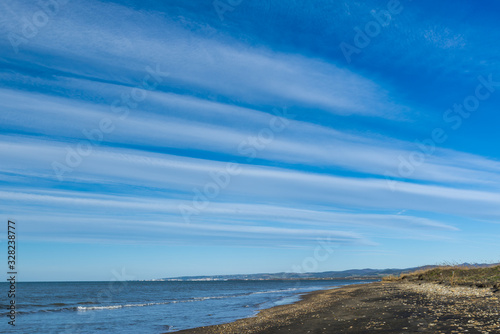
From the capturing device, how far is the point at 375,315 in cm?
2023

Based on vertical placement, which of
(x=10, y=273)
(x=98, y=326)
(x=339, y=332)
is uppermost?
(x=10, y=273)

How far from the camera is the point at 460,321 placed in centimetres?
1494

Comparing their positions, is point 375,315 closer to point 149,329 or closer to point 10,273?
point 149,329

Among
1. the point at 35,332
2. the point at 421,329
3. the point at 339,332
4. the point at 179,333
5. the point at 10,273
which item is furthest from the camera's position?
the point at 35,332

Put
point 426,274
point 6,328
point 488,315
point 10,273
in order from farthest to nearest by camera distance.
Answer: point 426,274, point 6,328, point 10,273, point 488,315

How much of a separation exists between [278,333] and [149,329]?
45.6 ft

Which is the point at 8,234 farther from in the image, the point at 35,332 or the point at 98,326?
the point at 98,326

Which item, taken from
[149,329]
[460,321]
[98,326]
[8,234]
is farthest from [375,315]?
[98,326]

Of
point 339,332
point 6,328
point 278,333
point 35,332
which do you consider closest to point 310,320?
point 278,333

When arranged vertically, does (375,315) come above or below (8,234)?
below

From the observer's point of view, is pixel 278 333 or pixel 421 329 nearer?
pixel 421 329

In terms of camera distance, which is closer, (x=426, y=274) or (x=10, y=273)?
(x=10, y=273)

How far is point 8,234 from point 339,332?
63.1 feet

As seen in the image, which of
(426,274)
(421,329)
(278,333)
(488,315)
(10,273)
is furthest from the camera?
(426,274)
